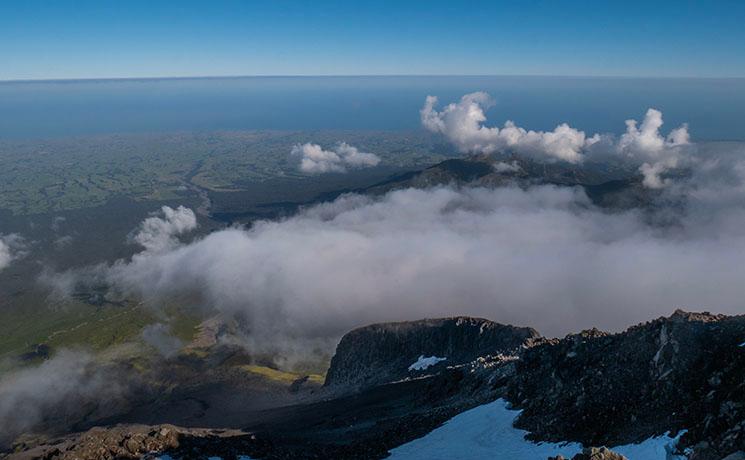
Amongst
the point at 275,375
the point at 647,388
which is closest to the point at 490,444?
the point at 647,388

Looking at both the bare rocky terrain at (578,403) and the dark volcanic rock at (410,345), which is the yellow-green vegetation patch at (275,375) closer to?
the dark volcanic rock at (410,345)

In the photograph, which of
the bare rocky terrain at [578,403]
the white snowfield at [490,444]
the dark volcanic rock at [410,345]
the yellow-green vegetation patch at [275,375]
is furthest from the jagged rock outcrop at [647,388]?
the yellow-green vegetation patch at [275,375]

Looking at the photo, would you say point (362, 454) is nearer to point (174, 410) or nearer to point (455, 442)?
point (455, 442)

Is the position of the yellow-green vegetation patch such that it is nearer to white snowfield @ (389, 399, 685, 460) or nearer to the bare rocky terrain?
the bare rocky terrain

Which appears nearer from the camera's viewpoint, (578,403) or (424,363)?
(578,403)

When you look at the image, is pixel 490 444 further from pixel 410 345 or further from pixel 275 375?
pixel 275 375

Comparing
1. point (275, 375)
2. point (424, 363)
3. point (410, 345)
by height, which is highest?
point (424, 363)

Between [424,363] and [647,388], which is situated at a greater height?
[647,388]
